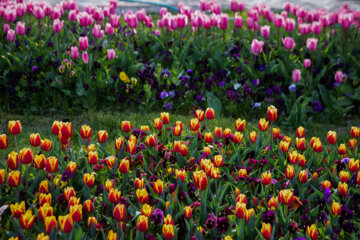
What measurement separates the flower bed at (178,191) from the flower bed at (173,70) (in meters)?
1.65

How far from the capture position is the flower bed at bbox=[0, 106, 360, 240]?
2.62 metres

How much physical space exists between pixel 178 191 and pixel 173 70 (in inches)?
108

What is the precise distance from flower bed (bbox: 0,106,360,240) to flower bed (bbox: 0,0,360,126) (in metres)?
1.65

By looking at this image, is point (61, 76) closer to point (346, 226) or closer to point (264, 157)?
point (264, 157)

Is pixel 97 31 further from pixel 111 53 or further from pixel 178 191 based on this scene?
pixel 178 191

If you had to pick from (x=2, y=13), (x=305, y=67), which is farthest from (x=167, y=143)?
(x=2, y=13)

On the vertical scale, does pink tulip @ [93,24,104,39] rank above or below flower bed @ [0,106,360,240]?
above

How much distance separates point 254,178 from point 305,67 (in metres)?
3.04

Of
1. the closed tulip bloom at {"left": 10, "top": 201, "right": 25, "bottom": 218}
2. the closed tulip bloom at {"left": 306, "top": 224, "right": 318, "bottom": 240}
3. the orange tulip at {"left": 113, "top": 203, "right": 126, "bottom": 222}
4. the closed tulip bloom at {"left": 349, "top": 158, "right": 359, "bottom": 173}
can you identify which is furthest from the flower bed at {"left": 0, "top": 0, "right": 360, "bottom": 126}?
the orange tulip at {"left": 113, "top": 203, "right": 126, "bottom": 222}

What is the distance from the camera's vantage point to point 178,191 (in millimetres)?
3066

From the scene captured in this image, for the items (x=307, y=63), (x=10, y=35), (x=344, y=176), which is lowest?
(x=344, y=176)

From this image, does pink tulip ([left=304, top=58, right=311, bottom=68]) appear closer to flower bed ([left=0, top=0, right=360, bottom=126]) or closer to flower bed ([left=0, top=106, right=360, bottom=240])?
flower bed ([left=0, top=0, right=360, bottom=126])

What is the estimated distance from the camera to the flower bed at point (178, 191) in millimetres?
2625

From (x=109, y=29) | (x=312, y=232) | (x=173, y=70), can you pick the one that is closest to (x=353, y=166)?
(x=312, y=232)
